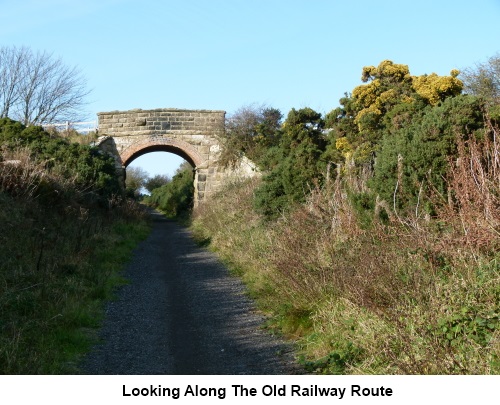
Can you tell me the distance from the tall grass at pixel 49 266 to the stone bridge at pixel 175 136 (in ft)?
34.1

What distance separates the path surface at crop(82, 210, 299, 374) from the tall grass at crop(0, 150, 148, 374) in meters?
0.34

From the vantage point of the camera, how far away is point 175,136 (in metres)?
31.0

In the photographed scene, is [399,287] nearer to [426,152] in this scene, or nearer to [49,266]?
[426,152]

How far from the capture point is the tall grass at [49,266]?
22.7ft

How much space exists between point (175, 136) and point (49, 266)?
20.8 metres

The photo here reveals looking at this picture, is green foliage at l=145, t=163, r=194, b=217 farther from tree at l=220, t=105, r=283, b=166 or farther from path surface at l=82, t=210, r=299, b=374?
path surface at l=82, t=210, r=299, b=374

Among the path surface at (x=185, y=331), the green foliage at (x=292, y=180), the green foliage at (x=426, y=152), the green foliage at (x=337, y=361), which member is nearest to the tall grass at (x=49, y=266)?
the path surface at (x=185, y=331)

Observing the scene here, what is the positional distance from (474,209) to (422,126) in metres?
2.89

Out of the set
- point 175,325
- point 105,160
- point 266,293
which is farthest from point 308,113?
point 175,325

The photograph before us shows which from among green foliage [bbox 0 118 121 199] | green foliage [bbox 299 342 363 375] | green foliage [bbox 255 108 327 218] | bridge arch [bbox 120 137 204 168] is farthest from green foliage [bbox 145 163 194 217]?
green foliage [bbox 299 342 363 375]

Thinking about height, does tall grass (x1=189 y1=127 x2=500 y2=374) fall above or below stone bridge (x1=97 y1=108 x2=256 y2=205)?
below

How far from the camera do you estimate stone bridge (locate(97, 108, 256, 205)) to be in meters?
30.8

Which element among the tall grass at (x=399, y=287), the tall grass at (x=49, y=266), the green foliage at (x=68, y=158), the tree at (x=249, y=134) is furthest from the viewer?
the tree at (x=249, y=134)

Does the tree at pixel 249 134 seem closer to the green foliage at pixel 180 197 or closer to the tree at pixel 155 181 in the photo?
the green foliage at pixel 180 197
